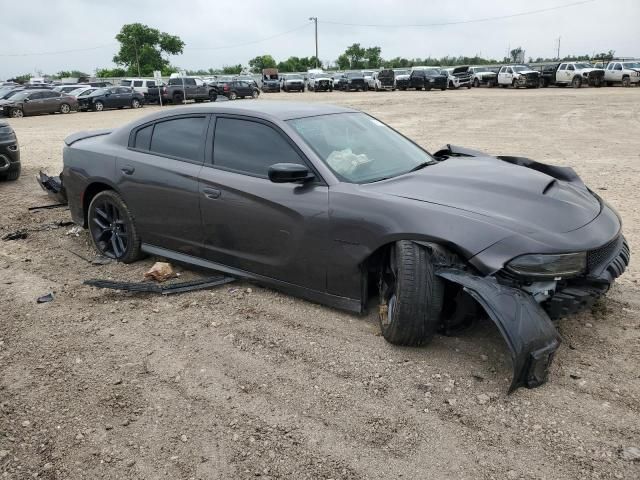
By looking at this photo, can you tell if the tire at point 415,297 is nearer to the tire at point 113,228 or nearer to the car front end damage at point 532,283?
the car front end damage at point 532,283

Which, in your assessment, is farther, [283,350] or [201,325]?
[201,325]

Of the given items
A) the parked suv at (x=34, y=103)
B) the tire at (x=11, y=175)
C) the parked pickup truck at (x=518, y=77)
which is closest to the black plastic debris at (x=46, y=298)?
the tire at (x=11, y=175)

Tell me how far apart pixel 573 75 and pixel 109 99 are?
28396mm

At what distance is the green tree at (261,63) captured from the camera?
10513 centimetres

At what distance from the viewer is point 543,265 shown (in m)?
3.11

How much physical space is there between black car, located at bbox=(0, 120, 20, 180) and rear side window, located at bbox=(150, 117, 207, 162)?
217 inches

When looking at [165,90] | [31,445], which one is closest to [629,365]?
[31,445]

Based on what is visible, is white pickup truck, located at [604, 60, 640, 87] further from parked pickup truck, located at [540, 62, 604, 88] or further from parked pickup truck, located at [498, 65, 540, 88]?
parked pickup truck, located at [498, 65, 540, 88]

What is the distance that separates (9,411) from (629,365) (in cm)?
A: 355

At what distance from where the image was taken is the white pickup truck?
113 ft

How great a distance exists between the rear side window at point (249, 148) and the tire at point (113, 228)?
1249 mm

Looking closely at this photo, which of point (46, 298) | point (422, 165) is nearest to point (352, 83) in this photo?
point (422, 165)

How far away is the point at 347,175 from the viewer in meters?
3.91

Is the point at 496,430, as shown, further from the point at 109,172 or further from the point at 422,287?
the point at 109,172
